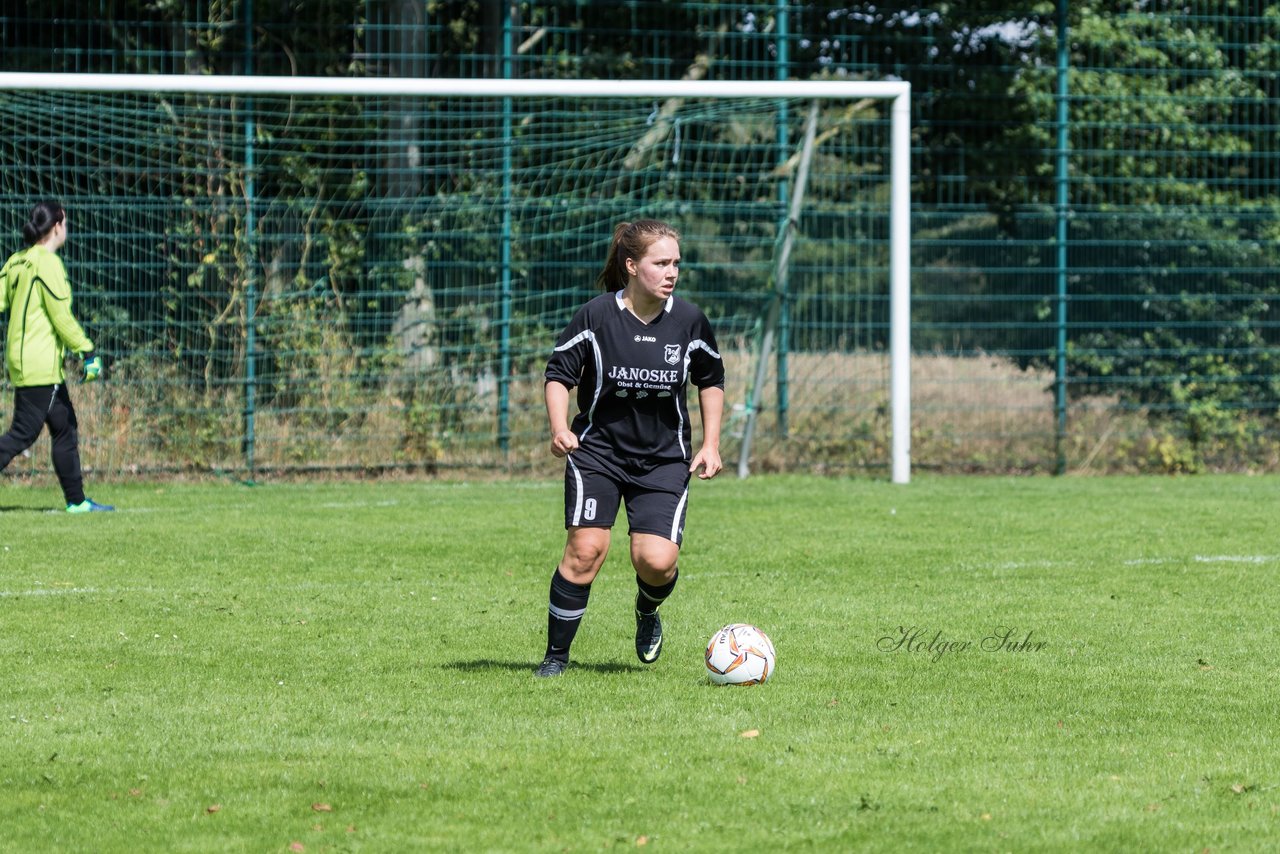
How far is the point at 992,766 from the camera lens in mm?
4805

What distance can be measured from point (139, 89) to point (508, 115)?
3.43 meters

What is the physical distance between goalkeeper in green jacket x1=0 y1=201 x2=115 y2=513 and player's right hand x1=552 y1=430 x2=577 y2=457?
6535 millimetres

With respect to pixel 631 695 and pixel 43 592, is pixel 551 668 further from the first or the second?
pixel 43 592

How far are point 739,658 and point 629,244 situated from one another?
154 cm

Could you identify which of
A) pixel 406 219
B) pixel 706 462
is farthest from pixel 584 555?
pixel 406 219

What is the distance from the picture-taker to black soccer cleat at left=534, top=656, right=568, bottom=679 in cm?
613

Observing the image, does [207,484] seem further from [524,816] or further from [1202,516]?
[524,816]

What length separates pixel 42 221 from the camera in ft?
37.4

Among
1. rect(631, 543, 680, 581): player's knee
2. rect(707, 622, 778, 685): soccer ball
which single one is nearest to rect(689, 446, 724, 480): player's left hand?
rect(631, 543, 680, 581): player's knee

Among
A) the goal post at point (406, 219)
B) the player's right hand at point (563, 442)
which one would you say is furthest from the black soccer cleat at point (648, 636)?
the goal post at point (406, 219)

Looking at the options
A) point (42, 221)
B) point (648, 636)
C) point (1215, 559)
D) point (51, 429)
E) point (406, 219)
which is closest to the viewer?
point (648, 636)

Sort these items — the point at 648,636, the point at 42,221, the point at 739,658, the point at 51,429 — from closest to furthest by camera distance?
the point at 739,658
the point at 648,636
the point at 42,221
the point at 51,429

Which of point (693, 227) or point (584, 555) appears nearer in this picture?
point (584, 555)

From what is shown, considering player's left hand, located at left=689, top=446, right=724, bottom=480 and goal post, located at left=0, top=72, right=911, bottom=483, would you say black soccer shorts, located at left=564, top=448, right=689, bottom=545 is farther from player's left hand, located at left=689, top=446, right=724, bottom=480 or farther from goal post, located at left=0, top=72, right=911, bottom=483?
goal post, located at left=0, top=72, right=911, bottom=483
